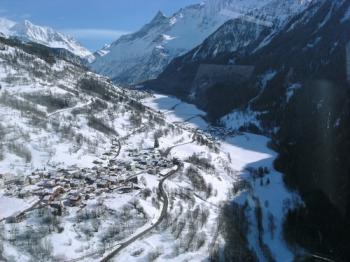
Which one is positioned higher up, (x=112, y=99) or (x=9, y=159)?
(x=112, y=99)

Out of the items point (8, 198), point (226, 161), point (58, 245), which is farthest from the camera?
point (226, 161)

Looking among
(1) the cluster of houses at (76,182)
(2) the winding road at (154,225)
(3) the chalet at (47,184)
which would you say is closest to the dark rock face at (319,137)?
(2) the winding road at (154,225)

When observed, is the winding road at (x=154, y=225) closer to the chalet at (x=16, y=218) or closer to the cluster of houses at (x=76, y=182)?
the cluster of houses at (x=76, y=182)

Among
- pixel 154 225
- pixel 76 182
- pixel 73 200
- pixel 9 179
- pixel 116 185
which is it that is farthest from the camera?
pixel 116 185

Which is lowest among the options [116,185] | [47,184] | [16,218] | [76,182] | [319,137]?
[16,218]

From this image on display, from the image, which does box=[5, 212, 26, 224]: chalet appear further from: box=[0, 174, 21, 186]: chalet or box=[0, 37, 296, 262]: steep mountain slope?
box=[0, 174, 21, 186]: chalet

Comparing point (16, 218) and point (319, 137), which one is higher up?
point (319, 137)

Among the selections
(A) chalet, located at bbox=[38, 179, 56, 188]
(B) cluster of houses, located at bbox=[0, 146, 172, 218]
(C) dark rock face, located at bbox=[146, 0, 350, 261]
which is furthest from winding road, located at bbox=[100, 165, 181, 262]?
(C) dark rock face, located at bbox=[146, 0, 350, 261]

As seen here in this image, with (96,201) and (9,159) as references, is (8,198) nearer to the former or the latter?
(96,201)

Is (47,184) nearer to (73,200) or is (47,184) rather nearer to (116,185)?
(73,200)

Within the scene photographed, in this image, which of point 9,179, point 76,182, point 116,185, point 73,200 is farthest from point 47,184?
point 116,185

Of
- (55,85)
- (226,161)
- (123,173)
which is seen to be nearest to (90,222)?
(123,173)
